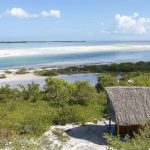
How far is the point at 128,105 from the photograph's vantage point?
2103 cm

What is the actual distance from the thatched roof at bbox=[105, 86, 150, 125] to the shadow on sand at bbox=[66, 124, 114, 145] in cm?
128

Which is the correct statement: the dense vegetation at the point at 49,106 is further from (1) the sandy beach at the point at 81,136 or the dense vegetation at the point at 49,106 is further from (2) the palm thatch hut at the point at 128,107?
(2) the palm thatch hut at the point at 128,107

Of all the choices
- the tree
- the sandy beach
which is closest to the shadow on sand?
the sandy beach

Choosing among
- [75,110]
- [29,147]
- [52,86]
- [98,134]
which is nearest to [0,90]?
[52,86]

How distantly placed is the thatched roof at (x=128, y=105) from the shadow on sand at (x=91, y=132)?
1.28m

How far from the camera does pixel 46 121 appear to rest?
23844 mm

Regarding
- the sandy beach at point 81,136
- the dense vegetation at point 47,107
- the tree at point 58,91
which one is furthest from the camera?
the tree at point 58,91

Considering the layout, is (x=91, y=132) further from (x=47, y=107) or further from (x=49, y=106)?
(x=49, y=106)

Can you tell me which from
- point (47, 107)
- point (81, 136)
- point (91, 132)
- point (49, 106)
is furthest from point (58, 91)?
point (81, 136)

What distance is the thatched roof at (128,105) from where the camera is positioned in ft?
67.6

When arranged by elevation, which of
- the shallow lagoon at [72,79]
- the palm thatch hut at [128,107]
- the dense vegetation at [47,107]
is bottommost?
the shallow lagoon at [72,79]

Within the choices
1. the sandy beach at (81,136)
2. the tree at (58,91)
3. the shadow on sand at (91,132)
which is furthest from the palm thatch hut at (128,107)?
the tree at (58,91)

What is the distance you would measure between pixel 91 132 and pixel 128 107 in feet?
9.09

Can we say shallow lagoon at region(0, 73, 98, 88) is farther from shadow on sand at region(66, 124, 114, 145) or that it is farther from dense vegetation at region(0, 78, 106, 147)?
shadow on sand at region(66, 124, 114, 145)
